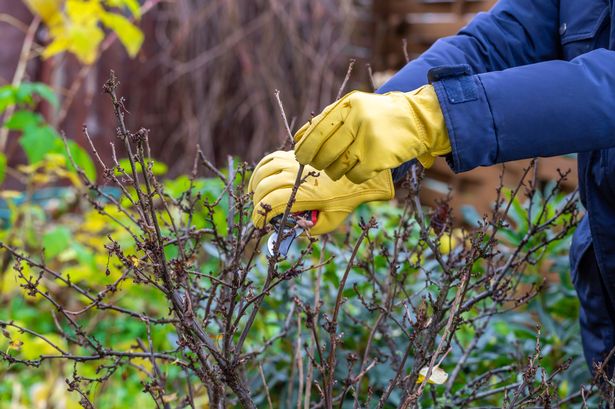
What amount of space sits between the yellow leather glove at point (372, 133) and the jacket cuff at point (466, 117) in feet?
0.09

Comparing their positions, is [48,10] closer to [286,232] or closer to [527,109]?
[286,232]

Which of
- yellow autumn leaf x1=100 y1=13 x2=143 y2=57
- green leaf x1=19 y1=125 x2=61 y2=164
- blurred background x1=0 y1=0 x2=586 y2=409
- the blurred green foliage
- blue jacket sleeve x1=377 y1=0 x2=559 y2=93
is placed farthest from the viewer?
blurred background x1=0 y1=0 x2=586 y2=409

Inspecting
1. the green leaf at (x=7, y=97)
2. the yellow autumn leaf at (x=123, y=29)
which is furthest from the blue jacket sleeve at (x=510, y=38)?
the yellow autumn leaf at (x=123, y=29)

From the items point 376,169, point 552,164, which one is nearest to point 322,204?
point 376,169

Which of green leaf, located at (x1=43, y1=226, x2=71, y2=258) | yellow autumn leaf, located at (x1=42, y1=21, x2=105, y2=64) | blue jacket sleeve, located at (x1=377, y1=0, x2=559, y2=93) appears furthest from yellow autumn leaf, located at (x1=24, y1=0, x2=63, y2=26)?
blue jacket sleeve, located at (x1=377, y1=0, x2=559, y2=93)

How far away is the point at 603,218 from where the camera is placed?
1.56m

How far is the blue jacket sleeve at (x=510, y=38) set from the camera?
1723mm

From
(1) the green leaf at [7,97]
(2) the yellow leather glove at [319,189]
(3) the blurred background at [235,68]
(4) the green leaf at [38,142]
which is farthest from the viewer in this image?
(3) the blurred background at [235,68]

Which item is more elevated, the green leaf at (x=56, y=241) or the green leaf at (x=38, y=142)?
the green leaf at (x=38, y=142)

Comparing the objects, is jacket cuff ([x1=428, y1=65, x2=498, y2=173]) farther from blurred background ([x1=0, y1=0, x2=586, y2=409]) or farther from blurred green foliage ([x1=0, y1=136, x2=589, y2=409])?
blurred background ([x1=0, y1=0, x2=586, y2=409])

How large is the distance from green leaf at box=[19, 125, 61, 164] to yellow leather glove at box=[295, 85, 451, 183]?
196 centimetres

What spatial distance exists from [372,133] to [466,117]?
157 millimetres

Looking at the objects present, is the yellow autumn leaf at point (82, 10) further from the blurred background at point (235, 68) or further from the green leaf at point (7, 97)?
the blurred background at point (235, 68)

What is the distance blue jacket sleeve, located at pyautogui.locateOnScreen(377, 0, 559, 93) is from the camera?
67.8 inches
